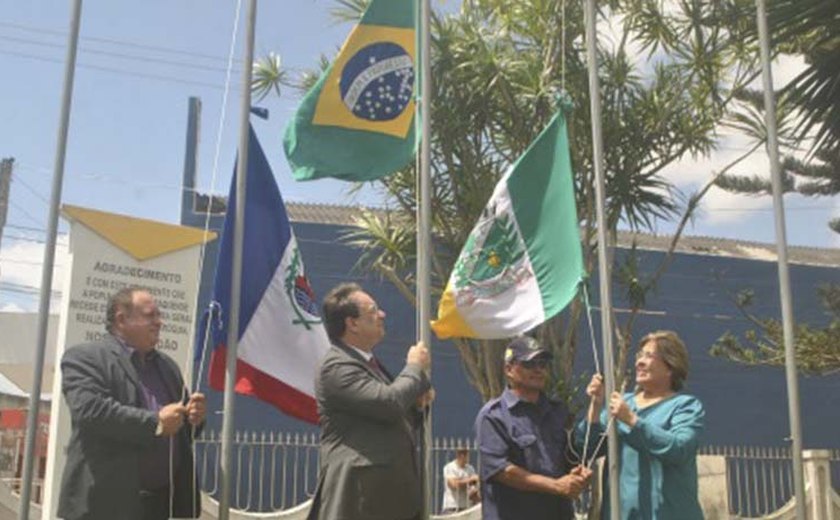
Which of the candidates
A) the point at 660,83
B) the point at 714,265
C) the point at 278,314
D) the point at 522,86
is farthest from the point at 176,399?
the point at 714,265

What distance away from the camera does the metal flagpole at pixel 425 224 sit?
3.86m

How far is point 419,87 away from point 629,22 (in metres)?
6.90

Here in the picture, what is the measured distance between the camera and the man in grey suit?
3229 mm

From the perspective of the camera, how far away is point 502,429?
3.80m

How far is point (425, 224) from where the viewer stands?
4.20 m

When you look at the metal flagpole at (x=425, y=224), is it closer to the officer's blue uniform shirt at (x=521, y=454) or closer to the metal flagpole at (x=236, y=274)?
the officer's blue uniform shirt at (x=521, y=454)

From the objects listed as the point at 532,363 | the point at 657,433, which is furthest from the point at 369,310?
the point at 657,433

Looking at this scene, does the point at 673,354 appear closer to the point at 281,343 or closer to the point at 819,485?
the point at 281,343

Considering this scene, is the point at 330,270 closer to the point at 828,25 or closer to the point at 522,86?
the point at 522,86

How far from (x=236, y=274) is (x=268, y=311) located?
0.34 m

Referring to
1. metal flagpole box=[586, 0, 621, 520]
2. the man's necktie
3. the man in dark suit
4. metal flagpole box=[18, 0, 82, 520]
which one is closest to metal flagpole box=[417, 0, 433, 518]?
the man's necktie

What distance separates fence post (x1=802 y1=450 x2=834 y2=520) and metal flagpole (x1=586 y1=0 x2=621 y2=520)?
6154mm

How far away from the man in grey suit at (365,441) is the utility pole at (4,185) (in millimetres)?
15330

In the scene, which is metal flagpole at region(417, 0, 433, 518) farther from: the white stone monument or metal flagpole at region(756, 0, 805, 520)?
the white stone monument
